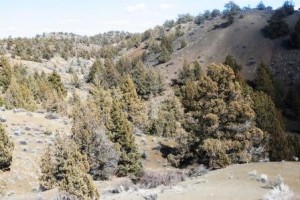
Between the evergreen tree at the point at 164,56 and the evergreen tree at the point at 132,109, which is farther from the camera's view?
the evergreen tree at the point at 164,56

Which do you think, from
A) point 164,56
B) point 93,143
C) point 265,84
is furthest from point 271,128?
point 164,56

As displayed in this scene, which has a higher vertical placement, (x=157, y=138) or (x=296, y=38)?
(x=296, y=38)

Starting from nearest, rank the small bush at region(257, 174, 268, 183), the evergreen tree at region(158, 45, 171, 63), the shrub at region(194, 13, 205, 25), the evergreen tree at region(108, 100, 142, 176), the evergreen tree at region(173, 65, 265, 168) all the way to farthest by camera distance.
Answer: the small bush at region(257, 174, 268, 183) → the evergreen tree at region(173, 65, 265, 168) → the evergreen tree at region(108, 100, 142, 176) → the evergreen tree at region(158, 45, 171, 63) → the shrub at region(194, 13, 205, 25)

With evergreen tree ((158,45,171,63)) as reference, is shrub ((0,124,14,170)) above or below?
below

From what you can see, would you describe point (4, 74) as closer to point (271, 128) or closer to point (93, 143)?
point (93, 143)

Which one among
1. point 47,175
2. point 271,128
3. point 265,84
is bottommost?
point 271,128

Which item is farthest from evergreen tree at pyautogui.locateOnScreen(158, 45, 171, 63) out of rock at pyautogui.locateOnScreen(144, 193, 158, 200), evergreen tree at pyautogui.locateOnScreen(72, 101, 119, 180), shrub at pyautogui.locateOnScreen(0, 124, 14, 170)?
rock at pyautogui.locateOnScreen(144, 193, 158, 200)

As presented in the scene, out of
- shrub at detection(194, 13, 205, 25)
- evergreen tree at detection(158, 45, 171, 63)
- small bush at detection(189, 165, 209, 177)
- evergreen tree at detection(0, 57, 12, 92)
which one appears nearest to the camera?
small bush at detection(189, 165, 209, 177)

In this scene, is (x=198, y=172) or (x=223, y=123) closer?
(x=198, y=172)

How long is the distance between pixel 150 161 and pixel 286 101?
149ft


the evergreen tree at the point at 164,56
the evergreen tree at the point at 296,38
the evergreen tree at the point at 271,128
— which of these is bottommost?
the evergreen tree at the point at 271,128

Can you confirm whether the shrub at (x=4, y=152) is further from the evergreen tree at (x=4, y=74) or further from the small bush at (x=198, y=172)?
the evergreen tree at (x=4, y=74)

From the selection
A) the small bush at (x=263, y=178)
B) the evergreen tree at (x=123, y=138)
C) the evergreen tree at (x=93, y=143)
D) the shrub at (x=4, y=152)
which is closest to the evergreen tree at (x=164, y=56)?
the evergreen tree at (x=123, y=138)

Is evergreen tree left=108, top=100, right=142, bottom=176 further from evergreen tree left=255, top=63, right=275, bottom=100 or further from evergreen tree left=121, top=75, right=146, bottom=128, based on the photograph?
evergreen tree left=255, top=63, right=275, bottom=100
